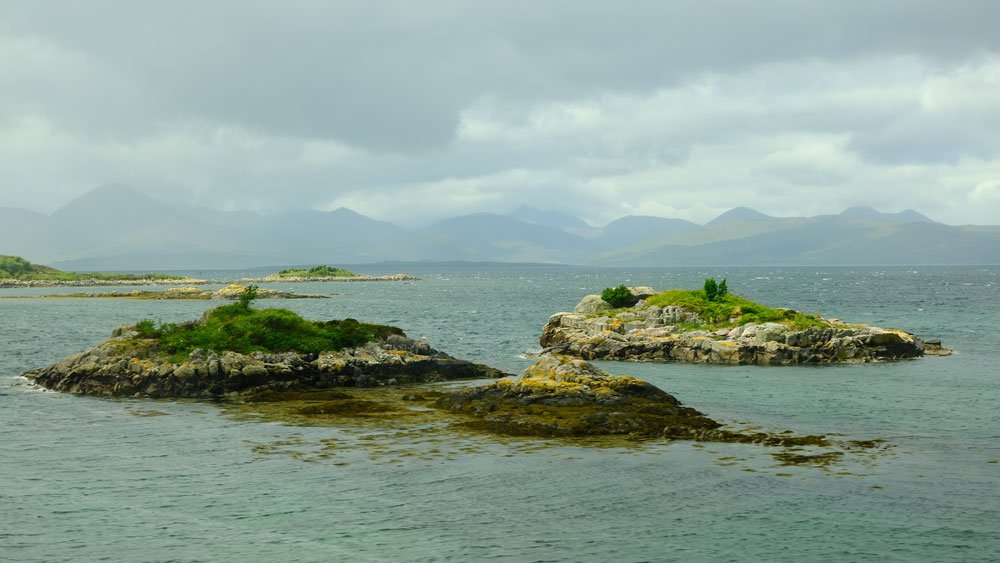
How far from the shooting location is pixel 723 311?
225ft

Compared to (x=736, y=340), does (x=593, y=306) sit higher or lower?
higher

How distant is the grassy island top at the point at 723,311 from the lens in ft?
212

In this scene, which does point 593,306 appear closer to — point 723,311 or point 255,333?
point 723,311

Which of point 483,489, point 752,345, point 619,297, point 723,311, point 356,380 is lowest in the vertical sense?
point 483,489

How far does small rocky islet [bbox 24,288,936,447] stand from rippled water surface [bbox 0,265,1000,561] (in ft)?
7.68

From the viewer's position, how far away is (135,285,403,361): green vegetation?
47000mm

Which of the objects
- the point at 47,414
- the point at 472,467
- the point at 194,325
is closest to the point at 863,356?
the point at 472,467

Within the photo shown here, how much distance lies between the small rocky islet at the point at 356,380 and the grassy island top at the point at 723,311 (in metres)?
24.9

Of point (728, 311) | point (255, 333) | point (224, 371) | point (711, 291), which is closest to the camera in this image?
point (224, 371)

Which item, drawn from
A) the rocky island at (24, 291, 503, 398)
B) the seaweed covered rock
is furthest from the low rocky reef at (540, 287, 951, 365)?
the seaweed covered rock

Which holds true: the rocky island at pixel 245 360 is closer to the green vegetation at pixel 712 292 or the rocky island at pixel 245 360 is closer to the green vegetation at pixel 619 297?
the green vegetation at pixel 619 297

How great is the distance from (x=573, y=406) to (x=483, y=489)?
1102 centimetres

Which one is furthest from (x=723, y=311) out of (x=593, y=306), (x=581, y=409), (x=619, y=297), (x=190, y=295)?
(x=190, y=295)

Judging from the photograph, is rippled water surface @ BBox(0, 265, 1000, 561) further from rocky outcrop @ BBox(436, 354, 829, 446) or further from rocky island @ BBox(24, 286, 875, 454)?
rocky island @ BBox(24, 286, 875, 454)
